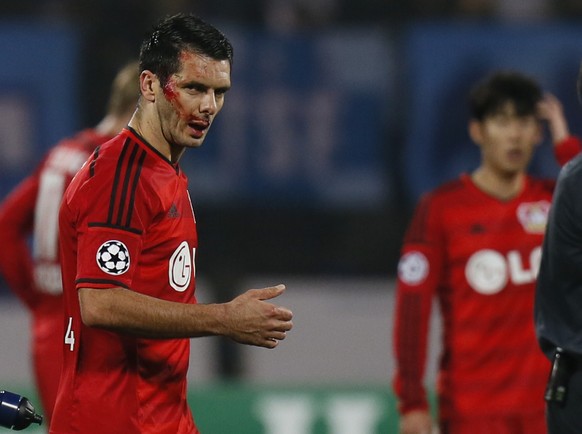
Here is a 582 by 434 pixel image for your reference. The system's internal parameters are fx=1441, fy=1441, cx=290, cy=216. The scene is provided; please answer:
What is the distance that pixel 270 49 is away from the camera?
8.47 meters

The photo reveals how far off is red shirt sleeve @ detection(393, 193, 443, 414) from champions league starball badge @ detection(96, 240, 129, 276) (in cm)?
191

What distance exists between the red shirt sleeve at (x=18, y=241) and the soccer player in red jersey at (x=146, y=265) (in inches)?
91.2

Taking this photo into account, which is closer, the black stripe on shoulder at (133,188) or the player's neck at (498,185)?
the black stripe on shoulder at (133,188)

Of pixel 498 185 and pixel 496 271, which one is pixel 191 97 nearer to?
pixel 496 271

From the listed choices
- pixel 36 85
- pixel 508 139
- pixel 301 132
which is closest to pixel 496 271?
pixel 508 139

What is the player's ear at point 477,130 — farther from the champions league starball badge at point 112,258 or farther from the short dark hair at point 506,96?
the champions league starball badge at point 112,258

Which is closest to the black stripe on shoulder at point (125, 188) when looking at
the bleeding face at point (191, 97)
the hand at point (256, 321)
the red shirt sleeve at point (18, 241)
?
the bleeding face at point (191, 97)

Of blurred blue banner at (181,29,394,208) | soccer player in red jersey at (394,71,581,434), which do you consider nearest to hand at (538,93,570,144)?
soccer player in red jersey at (394,71,581,434)

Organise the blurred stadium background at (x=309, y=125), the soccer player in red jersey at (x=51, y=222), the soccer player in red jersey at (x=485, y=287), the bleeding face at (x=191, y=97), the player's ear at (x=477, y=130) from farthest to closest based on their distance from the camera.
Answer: the blurred stadium background at (x=309, y=125) < the soccer player in red jersey at (x=51, y=222) < the player's ear at (x=477, y=130) < the soccer player in red jersey at (x=485, y=287) < the bleeding face at (x=191, y=97)

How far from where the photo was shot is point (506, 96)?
546cm

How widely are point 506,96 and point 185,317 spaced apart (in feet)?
7.55

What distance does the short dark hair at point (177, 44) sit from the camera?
3.76 m

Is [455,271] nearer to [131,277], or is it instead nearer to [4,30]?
[131,277]

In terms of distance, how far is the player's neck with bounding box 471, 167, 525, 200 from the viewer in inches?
213
